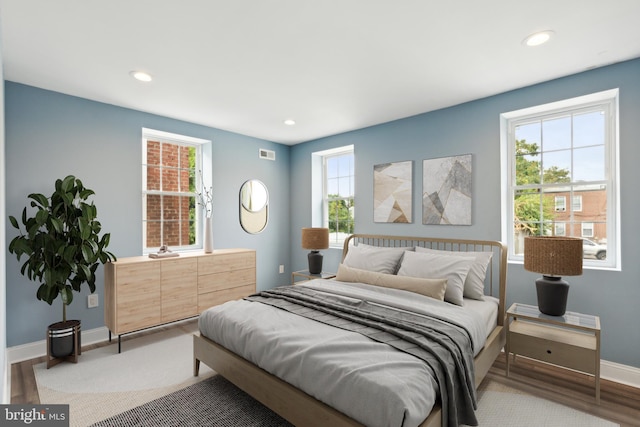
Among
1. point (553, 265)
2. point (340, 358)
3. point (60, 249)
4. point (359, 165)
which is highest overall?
point (359, 165)

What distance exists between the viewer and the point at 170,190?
412 cm

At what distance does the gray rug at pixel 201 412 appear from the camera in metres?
2.02

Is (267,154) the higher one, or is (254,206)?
(267,154)

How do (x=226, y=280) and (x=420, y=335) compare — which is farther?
(x=226, y=280)

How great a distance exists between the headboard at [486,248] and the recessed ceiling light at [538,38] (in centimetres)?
172

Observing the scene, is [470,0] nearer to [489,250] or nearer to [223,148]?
→ [489,250]

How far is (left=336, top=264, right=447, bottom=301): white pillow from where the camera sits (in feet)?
8.86

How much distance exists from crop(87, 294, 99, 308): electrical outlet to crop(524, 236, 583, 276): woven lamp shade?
14.0ft

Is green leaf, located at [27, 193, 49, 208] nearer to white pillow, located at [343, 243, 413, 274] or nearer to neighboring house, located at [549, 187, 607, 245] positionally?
white pillow, located at [343, 243, 413, 274]

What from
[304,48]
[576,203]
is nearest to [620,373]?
[576,203]

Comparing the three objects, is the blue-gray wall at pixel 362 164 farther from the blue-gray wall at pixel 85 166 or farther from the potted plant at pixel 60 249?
the potted plant at pixel 60 249

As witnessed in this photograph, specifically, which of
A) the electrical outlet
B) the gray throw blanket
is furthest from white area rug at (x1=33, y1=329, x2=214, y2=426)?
the gray throw blanket

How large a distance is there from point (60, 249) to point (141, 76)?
1686 mm

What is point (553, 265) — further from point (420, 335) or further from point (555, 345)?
point (420, 335)
